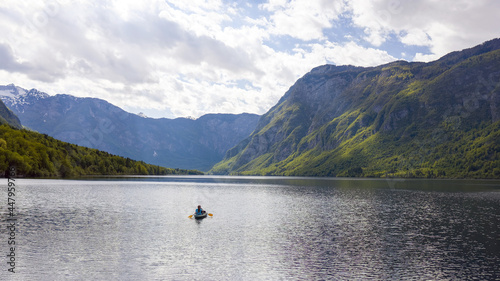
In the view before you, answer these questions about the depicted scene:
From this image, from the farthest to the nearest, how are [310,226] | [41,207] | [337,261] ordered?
[41,207] < [310,226] < [337,261]

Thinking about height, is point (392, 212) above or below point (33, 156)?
below

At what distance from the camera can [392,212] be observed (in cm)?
9381

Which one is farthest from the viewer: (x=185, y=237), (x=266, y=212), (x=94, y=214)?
(x=266, y=212)

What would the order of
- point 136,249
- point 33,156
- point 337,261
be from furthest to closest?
point 33,156
point 136,249
point 337,261

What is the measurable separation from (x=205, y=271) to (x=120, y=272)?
9219 mm

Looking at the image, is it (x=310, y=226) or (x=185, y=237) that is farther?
(x=310, y=226)

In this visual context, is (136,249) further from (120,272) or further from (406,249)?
(406,249)

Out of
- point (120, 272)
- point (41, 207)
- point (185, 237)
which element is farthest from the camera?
point (41, 207)

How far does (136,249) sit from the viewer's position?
49719mm

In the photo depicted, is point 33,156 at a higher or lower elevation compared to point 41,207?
higher

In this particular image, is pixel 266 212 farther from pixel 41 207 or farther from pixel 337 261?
pixel 41 207

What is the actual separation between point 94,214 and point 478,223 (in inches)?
3279

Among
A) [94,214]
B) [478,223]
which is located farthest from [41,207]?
[478,223]

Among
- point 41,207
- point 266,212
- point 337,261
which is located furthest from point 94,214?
point 337,261
